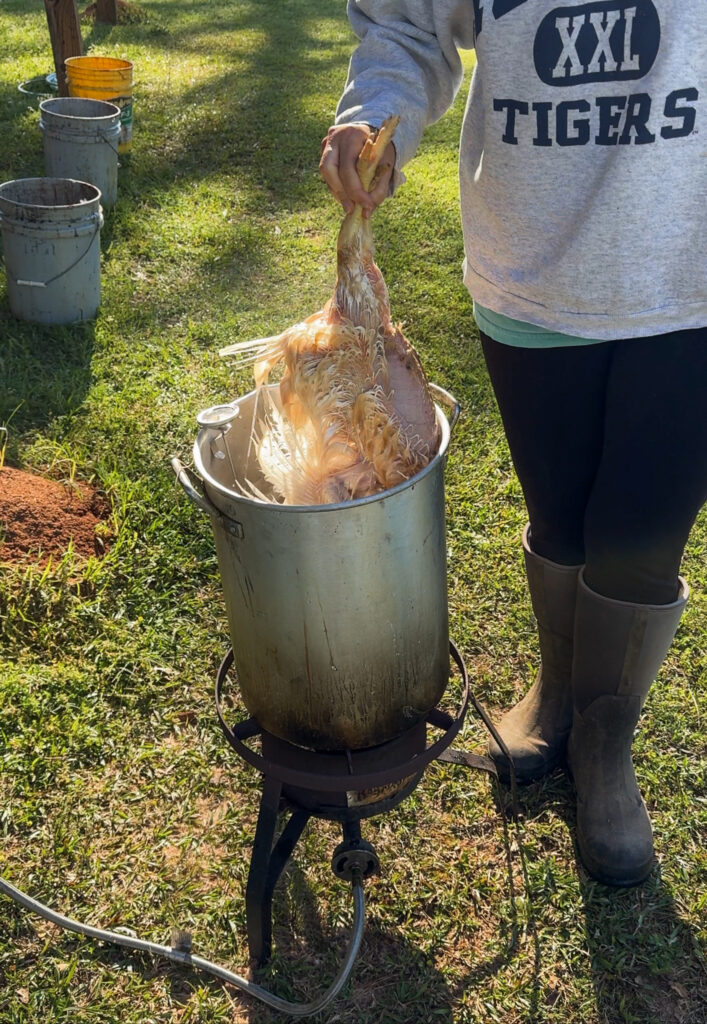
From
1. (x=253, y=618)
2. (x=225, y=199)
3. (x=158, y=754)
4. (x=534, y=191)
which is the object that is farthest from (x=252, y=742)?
(x=225, y=199)

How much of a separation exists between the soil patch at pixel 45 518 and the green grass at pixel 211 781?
90mm

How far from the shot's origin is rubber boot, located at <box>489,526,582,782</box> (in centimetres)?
229

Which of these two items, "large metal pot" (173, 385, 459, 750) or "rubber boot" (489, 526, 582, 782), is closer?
"large metal pot" (173, 385, 459, 750)

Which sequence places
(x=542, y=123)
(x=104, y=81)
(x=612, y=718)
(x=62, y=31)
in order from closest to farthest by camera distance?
(x=542, y=123)
(x=612, y=718)
(x=104, y=81)
(x=62, y=31)

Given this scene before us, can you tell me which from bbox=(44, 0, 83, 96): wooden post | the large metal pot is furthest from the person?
bbox=(44, 0, 83, 96): wooden post

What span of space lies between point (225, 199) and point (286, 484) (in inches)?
188

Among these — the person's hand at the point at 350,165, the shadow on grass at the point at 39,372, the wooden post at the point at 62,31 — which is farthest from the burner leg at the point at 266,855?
the wooden post at the point at 62,31

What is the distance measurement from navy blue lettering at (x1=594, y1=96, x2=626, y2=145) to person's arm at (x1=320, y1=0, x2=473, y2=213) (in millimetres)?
386

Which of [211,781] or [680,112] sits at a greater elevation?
[680,112]

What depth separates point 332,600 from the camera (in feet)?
5.39

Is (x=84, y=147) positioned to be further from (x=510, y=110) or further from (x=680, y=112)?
(x=680, y=112)

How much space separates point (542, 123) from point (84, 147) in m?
4.50

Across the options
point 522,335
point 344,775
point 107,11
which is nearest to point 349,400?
point 522,335

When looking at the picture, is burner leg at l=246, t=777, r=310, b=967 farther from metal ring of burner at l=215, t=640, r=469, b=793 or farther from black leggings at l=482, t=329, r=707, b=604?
black leggings at l=482, t=329, r=707, b=604
